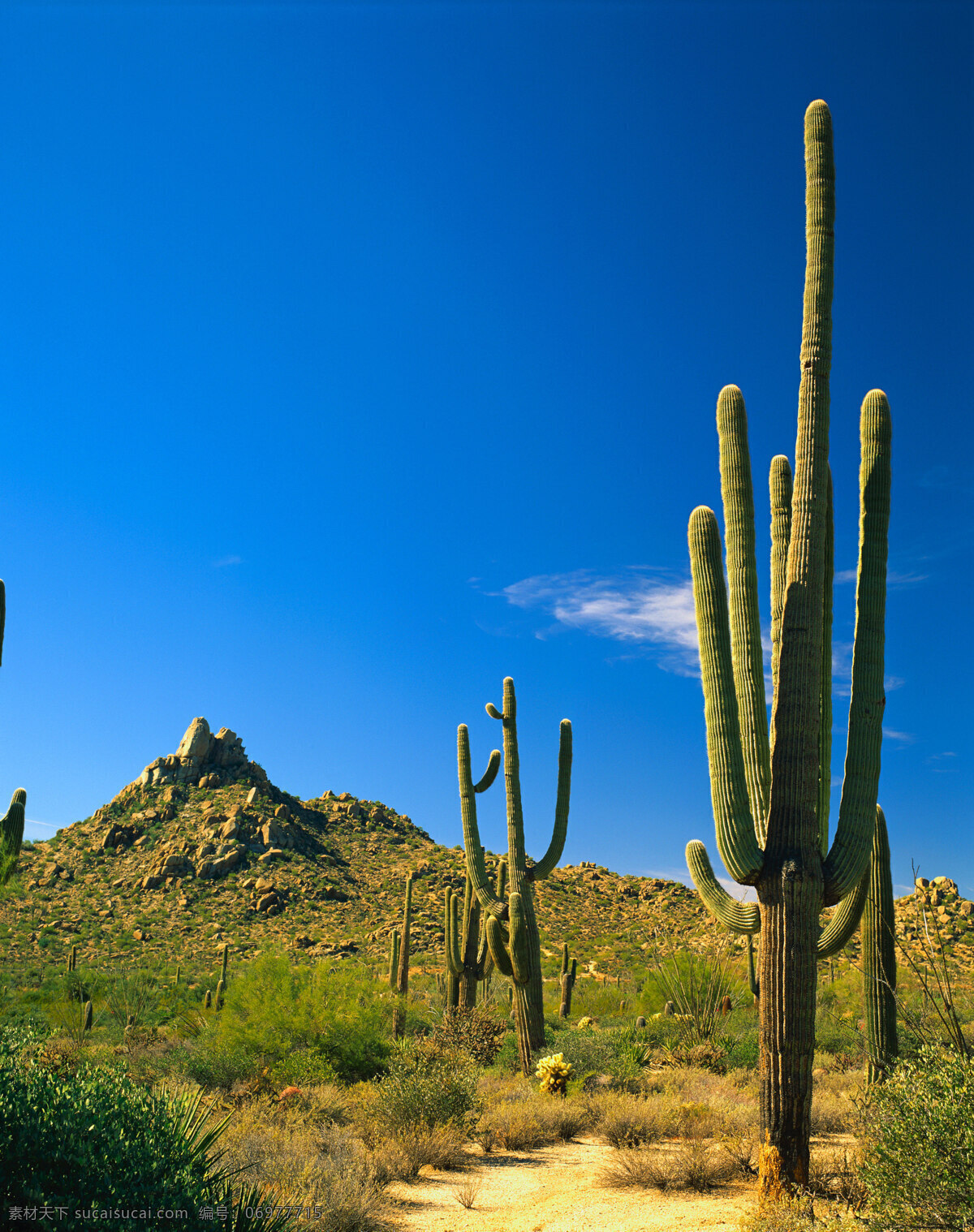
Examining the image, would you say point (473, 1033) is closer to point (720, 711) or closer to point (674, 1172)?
point (674, 1172)

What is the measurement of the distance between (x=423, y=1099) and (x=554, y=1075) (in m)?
3.25

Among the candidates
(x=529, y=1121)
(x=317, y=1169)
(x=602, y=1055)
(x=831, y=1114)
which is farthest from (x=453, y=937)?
(x=317, y=1169)

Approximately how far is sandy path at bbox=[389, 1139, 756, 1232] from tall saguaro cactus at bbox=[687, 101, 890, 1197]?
1166 millimetres

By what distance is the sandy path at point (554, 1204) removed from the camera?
7.85 metres

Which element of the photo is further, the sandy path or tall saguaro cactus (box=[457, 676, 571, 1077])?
tall saguaro cactus (box=[457, 676, 571, 1077])

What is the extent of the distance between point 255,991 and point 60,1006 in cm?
1027

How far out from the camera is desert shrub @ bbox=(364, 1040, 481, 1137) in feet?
34.9

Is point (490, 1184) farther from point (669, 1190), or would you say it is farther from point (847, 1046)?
point (847, 1046)

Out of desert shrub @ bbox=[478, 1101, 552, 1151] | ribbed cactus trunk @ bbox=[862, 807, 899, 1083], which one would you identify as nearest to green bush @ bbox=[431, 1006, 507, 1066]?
desert shrub @ bbox=[478, 1101, 552, 1151]

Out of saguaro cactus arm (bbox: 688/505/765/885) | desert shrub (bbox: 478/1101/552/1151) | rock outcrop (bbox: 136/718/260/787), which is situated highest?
rock outcrop (bbox: 136/718/260/787)

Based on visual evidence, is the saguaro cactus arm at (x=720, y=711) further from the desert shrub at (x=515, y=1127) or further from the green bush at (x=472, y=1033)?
the green bush at (x=472, y=1033)

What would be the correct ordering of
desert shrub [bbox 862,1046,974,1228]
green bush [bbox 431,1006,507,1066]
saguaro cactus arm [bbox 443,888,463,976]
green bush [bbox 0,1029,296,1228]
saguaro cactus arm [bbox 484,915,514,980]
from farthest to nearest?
saguaro cactus arm [bbox 443,888,463,976] → green bush [bbox 431,1006,507,1066] → saguaro cactus arm [bbox 484,915,514,980] → desert shrub [bbox 862,1046,974,1228] → green bush [bbox 0,1029,296,1228]

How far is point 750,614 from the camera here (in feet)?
29.8

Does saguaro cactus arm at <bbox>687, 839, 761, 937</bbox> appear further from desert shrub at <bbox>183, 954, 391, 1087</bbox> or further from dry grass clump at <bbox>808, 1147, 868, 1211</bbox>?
desert shrub at <bbox>183, 954, 391, 1087</bbox>
